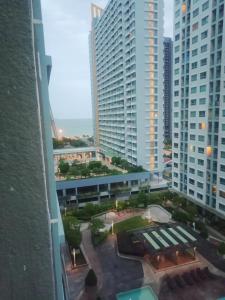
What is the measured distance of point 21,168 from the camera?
132 centimetres

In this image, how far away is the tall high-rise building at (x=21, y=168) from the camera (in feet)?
4.04

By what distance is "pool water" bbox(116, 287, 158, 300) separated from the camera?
1652 cm

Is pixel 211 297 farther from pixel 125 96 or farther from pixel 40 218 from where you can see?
pixel 125 96

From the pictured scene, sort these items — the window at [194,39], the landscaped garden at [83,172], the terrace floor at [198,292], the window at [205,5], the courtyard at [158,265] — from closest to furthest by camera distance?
the terrace floor at [198,292], the courtyard at [158,265], the window at [205,5], the window at [194,39], the landscaped garden at [83,172]

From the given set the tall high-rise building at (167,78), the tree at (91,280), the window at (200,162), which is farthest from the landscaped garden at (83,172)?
the tall high-rise building at (167,78)

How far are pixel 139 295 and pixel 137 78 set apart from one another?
3620 centimetres

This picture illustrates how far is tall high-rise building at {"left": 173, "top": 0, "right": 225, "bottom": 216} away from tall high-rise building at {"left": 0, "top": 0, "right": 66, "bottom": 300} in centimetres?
2865

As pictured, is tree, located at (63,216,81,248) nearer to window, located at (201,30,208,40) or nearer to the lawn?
the lawn

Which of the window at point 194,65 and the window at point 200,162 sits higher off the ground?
the window at point 194,65

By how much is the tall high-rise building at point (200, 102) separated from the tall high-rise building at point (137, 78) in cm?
892

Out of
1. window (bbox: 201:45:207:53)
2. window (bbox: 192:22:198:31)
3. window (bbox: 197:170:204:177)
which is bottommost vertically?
window (bbox: 197:170:204:177)

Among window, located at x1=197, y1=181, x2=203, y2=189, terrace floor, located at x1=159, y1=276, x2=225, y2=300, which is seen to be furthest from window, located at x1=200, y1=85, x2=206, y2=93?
terrace floor, located at x1=159, y1=276, x2=225, y2=300

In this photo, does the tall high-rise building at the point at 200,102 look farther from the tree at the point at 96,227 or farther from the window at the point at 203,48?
the tree at the point at 96,227

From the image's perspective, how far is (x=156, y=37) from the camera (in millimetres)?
43062
